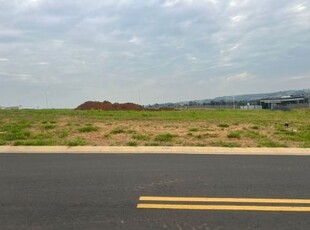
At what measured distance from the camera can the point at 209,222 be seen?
468 cm

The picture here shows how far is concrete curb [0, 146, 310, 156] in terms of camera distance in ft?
34.0

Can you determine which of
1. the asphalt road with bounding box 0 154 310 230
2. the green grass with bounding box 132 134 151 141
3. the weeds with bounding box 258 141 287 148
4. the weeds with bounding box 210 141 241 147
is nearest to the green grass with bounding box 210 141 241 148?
the weeds with bounding box 210 141 241 147

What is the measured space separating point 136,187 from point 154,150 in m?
4.36

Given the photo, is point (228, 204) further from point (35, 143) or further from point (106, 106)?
point (106, 106)

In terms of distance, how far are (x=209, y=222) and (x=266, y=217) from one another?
82 centimetres

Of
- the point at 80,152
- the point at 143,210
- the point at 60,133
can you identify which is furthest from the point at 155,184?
the point at 60,133

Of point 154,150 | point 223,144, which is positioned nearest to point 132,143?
point 154,150

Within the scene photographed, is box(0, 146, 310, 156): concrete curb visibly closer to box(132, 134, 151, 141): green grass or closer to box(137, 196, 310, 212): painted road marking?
box(132, 134, 151, 141): green grass

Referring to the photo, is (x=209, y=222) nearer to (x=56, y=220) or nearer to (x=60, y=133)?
(x=56, y=220)

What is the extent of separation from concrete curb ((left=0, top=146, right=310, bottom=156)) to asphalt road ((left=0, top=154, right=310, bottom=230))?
681mm

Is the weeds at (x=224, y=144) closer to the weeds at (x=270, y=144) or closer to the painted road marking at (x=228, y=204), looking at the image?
the weeds at (x=270, y=144)

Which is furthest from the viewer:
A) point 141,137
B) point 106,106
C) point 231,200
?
point 106,106

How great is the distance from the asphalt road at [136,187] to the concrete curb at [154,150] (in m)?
0.68

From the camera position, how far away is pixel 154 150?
10.7 meters
